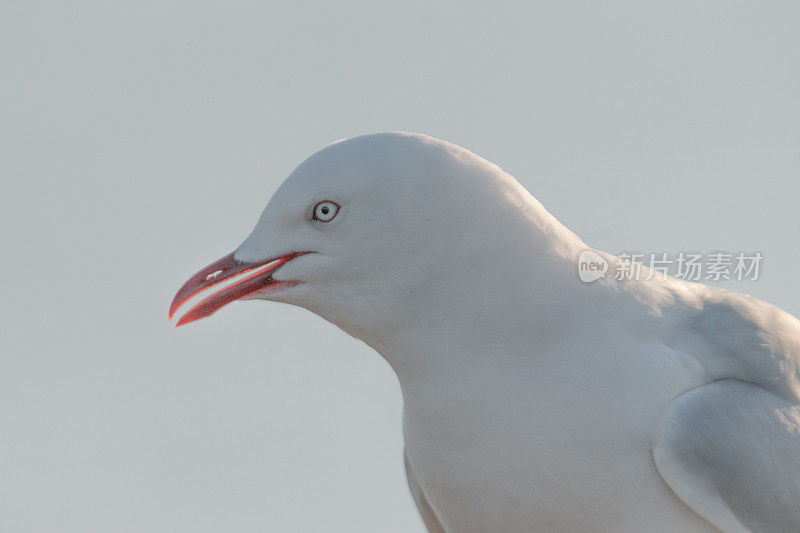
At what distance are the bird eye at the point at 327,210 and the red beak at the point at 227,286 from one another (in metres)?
0.18

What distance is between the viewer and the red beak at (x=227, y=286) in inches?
166

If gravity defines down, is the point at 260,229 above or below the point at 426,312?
above

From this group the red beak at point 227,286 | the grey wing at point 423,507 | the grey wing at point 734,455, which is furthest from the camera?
the grey wing at point 423,507

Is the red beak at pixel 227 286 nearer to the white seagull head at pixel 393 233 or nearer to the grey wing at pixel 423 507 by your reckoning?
the white seagull head at pixel 393 233

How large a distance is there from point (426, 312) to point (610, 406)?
2.48ft

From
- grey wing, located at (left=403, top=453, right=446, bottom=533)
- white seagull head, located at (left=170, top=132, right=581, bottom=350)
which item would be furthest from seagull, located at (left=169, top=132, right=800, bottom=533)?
grey wing, located at (left=403, top=453, right=446, bottom=533)

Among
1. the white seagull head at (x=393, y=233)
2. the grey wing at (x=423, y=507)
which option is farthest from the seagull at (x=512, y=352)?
the grey wing at (x=423, y=507)

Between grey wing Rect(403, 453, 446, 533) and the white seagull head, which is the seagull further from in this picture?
grey wing Rect(403, 453, 446, 533)

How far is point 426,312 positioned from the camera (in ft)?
13.4

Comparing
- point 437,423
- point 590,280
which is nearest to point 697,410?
point 590,280

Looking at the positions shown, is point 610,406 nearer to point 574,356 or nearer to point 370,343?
point 574,356

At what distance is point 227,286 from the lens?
4.30 meters

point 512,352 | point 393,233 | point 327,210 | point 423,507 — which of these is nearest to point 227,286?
point 327,210

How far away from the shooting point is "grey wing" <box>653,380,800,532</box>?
4.01 metres
